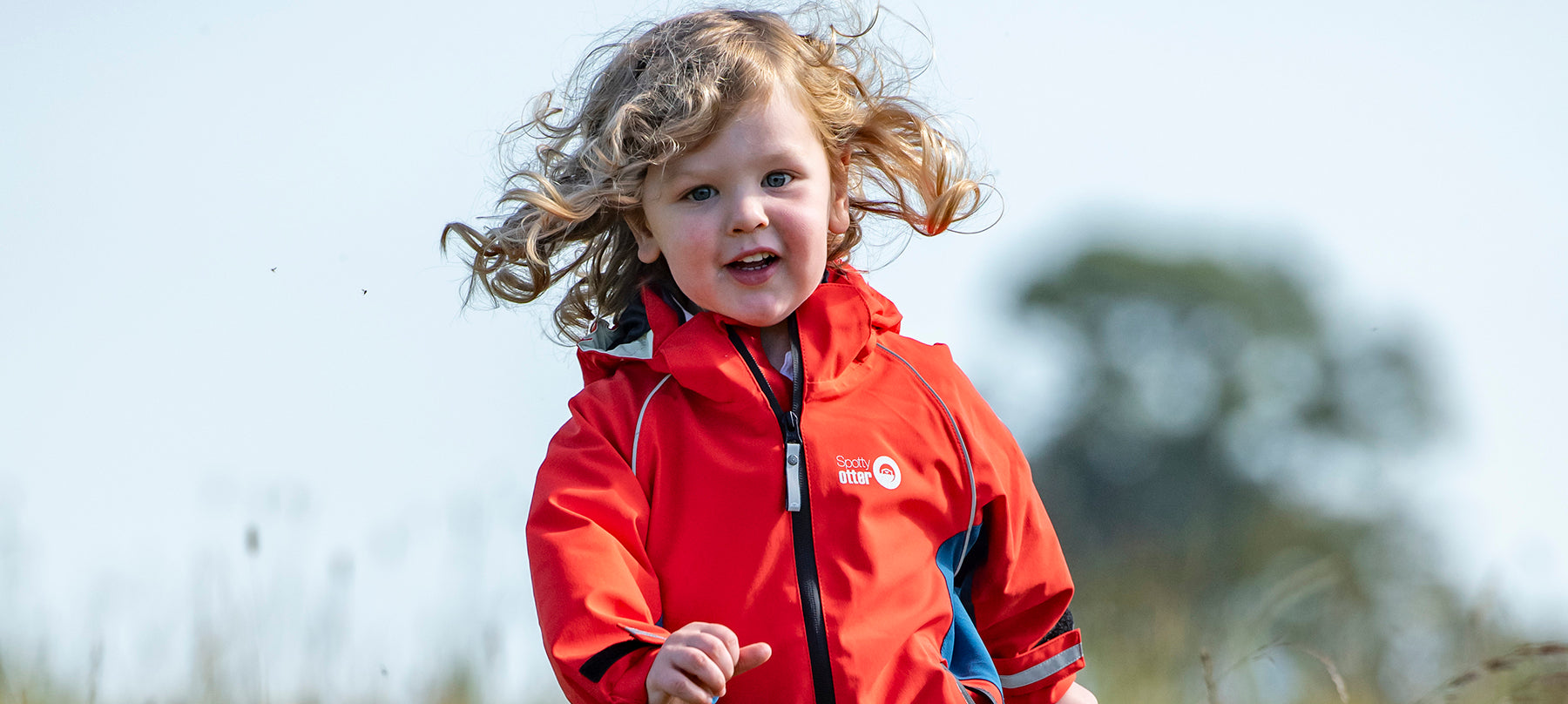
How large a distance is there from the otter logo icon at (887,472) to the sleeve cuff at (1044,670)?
0.47 metres

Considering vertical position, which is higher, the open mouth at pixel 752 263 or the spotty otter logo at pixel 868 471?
the open mouth at pixel 752 263

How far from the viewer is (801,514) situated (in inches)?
98.3

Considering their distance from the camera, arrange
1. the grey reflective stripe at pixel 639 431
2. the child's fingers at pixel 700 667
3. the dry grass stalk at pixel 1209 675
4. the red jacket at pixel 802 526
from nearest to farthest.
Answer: the child's fingers at pixel 700 667 < the red jacket at pixel 802 526 < the grey reflective stripe at pixel 639 431 < the dry grass stalk at pixel 1209 675

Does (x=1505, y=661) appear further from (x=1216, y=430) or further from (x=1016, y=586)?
(x=1216, y=430)

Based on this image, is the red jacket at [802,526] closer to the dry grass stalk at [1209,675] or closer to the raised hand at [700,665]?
the raised hand at [700,665]

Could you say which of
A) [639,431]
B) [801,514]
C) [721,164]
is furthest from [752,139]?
[801,514]

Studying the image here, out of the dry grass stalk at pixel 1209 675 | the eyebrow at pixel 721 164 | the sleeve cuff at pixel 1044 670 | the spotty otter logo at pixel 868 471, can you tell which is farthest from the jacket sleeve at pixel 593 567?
the dry grass stalk at pixel 1209 675

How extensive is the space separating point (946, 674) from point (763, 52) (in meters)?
1.25

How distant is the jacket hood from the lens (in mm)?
2588

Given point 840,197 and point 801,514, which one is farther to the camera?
point 840,197

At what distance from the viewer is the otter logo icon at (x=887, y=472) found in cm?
256

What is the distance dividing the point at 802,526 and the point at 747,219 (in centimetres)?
58

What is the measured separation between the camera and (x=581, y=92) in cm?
306

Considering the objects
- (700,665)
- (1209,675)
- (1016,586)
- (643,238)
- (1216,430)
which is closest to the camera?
(700,665)
